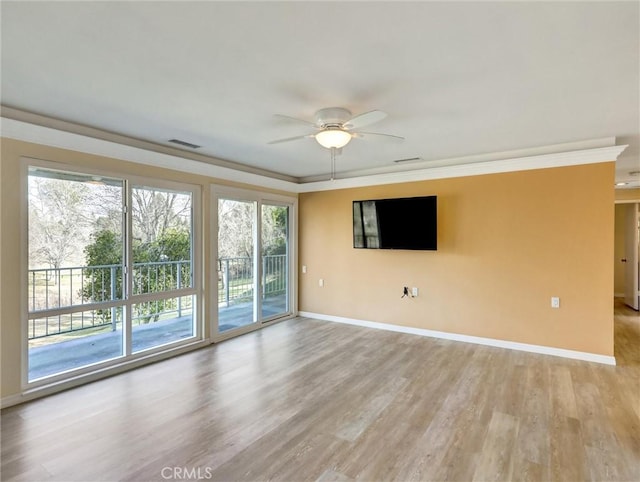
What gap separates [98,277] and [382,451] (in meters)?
3.14

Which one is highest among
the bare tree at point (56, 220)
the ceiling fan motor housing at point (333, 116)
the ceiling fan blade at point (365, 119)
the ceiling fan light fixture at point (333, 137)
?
the ceiling fan motor housing at point (333, 116)

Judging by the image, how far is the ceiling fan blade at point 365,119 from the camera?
7.80ft

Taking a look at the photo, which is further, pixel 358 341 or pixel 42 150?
pixel 358 341

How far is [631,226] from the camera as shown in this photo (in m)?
6.39

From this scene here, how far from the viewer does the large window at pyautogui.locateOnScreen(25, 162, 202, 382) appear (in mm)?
3035

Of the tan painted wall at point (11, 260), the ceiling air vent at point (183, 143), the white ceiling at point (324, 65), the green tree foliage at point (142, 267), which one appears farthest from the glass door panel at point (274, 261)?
the tan painted wall at point (11, 260)

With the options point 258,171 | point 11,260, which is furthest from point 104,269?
point 258,171

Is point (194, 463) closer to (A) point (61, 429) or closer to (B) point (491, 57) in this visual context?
(A) point (61, 429)

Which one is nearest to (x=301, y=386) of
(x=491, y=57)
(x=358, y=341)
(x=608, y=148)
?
(x=358, y=341)

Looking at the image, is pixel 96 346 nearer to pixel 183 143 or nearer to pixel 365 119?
pixel 183 143

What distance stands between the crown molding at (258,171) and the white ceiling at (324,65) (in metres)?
0.17

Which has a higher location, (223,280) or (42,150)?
(42,150)

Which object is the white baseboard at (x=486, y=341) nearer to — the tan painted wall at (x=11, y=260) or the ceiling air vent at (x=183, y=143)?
the ceiling air vent at (x=183, y=143)

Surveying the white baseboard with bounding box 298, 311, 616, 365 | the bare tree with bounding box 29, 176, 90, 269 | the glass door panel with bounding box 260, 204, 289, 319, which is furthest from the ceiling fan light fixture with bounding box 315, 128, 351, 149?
the white baseboard with bounding box 298, 311, 616, 365
